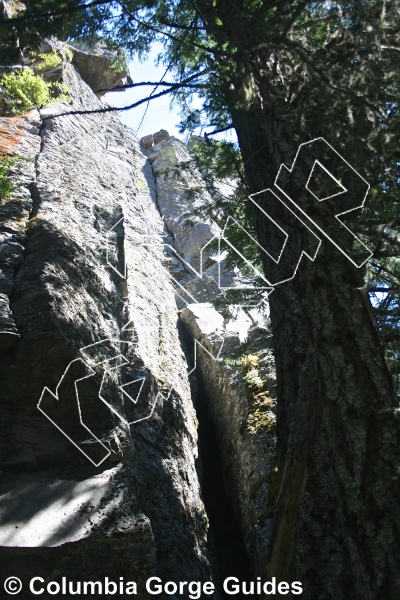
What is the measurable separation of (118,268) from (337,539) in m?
4.94

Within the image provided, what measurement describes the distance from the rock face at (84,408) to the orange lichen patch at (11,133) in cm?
12

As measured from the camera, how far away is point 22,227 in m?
6.43

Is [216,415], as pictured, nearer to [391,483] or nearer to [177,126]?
[177,126]

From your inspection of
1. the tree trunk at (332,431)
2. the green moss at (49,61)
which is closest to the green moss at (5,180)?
the tree trunk at (332,431)

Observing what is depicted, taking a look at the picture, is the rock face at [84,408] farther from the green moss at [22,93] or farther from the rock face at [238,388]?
the green moss at [22,93]

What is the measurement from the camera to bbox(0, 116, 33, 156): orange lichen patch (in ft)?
28.2

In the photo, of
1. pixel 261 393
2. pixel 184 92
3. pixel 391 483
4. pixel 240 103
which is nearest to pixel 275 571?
pixel 391 483

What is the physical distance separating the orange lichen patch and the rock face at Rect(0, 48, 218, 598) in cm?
12

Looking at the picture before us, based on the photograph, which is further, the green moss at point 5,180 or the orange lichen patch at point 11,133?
the orange lichen patch at point 11,133

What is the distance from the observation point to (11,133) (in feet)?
30.7

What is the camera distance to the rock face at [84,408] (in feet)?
12.7

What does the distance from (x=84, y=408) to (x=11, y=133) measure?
21.6ft

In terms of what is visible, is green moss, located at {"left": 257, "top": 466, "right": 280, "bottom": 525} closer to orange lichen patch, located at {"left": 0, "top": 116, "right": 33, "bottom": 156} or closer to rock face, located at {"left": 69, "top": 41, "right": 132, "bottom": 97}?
orange lichen patch, located at {"left": 0, "top": 116, "right": 33, "bottom": 156}

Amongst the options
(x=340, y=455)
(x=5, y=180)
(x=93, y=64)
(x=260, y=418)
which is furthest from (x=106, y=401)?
(x=93, y=64)
